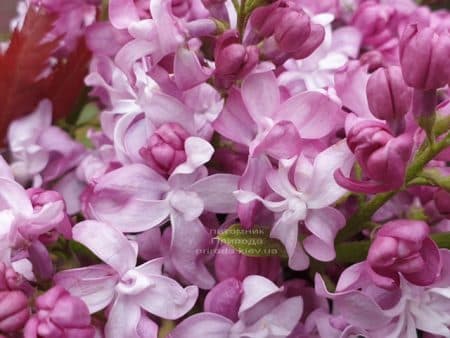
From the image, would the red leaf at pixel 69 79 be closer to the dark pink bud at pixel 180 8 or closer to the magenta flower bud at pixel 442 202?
the dark pink bud at pixel 180 8

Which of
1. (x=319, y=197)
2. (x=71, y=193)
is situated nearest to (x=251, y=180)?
(x=319, y=197)

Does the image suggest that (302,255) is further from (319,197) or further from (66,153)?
(66,153)

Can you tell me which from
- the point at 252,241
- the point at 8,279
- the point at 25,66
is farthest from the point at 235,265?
the point at 25,66

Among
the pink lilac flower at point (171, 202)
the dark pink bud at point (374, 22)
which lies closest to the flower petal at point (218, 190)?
the pink lilac flower at point (171, 202)

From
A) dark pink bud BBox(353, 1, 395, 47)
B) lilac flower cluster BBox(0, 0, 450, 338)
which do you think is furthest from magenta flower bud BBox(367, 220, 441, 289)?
dark pink bud BBox(353, 1, 395, 47)

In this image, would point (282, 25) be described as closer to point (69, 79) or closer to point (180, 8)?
point (180, 8)
